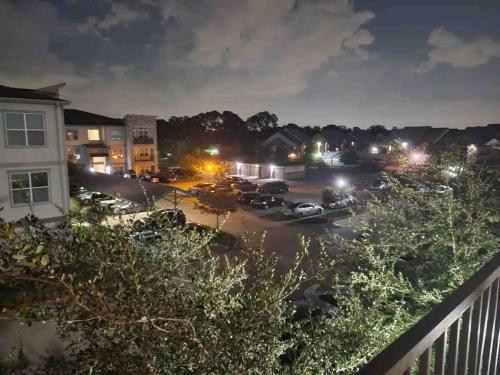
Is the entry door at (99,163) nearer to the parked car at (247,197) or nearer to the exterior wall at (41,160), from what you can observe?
the parked car at (247,197)

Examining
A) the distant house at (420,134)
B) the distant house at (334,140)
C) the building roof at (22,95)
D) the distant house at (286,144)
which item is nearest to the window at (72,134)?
the building roof at (22,95)

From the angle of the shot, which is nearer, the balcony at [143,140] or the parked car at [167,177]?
the parked car at [167,177]

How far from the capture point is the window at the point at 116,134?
42.2 m

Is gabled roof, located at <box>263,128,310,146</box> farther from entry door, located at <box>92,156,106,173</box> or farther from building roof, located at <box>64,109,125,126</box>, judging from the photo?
entry door, located at <box>92,156,106,173</box>

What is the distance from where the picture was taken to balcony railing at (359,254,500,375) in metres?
1.19

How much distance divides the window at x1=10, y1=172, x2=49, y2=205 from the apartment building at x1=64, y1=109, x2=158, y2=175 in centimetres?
2426

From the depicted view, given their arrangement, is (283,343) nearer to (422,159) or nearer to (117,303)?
(117,303)

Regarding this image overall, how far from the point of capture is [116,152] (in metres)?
42.5

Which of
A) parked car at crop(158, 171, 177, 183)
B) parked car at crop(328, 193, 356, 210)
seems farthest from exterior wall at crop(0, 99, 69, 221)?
parked car at crop(158, 171, 177, 183)

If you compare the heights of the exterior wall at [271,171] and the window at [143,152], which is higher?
the window at [143,152]

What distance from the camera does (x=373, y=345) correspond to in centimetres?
456

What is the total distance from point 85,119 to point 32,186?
2745 cm

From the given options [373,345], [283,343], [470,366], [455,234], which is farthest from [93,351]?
[455,234]

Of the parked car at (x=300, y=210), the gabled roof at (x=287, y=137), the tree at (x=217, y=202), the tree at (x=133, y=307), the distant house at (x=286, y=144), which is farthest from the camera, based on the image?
the gabled roof at (x=287, y=137)
